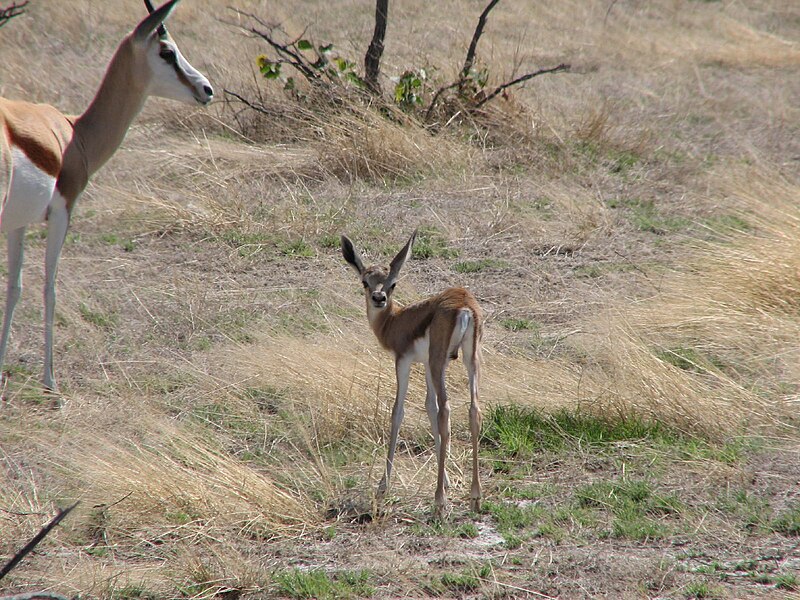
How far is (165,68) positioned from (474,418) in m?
3.10

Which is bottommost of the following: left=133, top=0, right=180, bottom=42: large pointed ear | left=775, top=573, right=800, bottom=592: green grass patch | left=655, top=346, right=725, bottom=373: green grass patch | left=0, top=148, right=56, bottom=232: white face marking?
left=775, top=573, right=800, bottom=592: green grass patch

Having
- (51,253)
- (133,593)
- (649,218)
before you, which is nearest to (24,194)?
(51,253)

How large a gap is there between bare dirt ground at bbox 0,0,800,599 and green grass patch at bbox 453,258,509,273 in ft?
0.09

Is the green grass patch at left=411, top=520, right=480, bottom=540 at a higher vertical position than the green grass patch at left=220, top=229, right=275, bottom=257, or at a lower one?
lower

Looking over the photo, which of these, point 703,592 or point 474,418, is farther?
point 474,418

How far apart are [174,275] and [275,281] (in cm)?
71

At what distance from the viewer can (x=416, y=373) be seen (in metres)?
5.43

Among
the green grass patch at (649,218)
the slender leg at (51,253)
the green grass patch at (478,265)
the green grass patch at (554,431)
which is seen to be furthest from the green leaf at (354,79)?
the green grass patch at (554,431)

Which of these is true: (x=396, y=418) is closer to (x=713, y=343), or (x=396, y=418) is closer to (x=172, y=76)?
(x=713, y=343)

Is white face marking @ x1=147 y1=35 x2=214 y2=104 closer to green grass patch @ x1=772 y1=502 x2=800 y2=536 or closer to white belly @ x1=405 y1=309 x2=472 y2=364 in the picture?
white belly @ x1=405 y1=309 x2=472 y2=364

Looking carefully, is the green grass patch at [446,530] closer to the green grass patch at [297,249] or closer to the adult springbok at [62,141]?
the adult springbok at [62,141]

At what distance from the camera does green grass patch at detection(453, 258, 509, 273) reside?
719 centimetres

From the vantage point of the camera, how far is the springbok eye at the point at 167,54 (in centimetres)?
591

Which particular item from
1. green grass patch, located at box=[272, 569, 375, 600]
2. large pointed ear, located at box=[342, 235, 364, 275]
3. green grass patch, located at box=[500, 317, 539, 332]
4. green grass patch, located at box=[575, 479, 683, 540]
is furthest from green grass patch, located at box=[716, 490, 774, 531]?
green grass patch, located at box=[500, 317, 539, 332]
